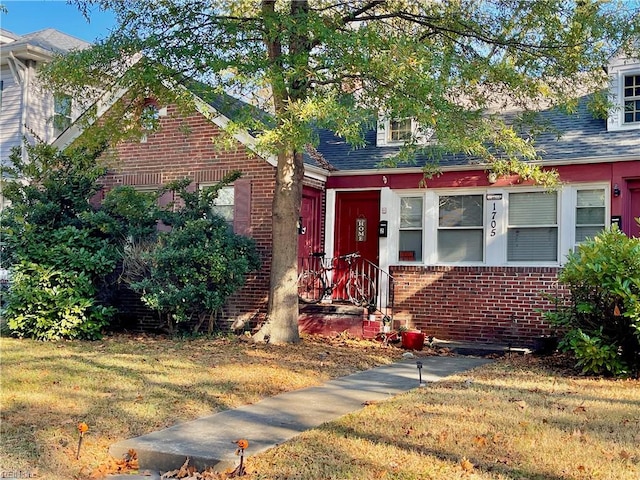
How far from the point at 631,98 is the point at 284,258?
6758mm

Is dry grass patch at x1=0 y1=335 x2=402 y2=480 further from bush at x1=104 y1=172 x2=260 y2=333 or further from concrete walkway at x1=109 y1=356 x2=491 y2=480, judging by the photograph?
bush at x1=104 y1=172 x2=260 y2=333

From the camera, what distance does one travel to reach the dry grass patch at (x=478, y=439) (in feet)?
14.8

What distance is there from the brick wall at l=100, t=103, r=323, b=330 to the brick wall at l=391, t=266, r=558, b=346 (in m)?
2.61

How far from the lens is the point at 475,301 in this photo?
39.1ft

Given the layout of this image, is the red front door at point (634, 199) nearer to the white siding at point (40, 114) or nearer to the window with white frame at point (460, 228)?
the window with white frame at point (460, 228)

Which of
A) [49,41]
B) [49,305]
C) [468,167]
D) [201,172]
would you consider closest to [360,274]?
[468,167]

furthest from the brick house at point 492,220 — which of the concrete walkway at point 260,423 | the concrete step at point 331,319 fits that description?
the concrete walkway at point 260,423

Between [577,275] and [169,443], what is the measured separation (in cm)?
562

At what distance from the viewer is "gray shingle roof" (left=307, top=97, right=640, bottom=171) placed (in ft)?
36.8

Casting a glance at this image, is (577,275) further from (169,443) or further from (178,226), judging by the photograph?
(178,226)

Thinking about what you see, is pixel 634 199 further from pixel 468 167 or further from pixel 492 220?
pixel 468 167

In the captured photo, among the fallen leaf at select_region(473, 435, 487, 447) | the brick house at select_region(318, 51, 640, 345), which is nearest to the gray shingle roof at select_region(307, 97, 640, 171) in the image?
the brick house at select_region(318, 51, 640, 345)

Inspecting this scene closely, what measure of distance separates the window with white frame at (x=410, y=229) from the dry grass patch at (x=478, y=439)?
5559 millimetres

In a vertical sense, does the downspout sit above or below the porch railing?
above
